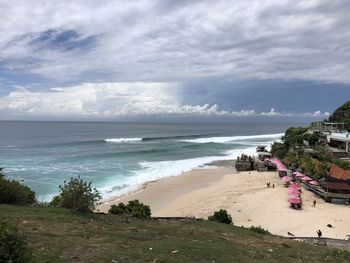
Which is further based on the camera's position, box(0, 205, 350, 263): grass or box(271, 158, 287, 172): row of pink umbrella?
box(271, 158, 287, 172): row of pink umbrella

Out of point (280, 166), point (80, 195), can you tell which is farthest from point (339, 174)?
point (80, 195)

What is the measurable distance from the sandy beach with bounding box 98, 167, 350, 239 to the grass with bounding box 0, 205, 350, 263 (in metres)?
9.82

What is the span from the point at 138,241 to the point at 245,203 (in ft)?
66.4

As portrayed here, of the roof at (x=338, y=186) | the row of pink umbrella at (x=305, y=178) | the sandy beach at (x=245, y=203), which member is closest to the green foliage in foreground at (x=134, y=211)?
the sandy beach at (x=245, y=203)

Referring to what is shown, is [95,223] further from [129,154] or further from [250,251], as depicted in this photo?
[129,154]

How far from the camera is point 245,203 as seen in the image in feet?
97.6

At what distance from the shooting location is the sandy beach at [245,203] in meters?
23.7

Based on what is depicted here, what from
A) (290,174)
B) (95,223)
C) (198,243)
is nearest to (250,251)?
(198,243)

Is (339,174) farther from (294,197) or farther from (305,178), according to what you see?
(294,197)

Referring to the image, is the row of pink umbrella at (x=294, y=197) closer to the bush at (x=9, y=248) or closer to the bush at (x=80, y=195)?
the bush at (x=80, y=195)

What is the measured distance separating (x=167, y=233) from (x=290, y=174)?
31.3 m

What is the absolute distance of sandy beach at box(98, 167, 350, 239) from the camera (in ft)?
77.8

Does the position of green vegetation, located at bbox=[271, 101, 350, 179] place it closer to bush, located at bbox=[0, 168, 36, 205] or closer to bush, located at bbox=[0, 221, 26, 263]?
bush, located at bbox=[0, 168, 36, 205]

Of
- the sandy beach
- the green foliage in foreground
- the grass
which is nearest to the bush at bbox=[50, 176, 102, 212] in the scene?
the grass
